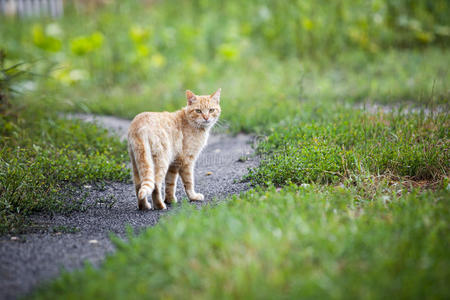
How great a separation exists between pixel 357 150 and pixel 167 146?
2.09m

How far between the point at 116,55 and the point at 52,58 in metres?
1.57

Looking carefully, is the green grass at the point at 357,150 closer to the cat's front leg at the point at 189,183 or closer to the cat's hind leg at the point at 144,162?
the cat's front leg at the point at 189,183

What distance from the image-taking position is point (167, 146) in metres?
3.96

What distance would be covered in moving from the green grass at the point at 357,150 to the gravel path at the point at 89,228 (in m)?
0.41

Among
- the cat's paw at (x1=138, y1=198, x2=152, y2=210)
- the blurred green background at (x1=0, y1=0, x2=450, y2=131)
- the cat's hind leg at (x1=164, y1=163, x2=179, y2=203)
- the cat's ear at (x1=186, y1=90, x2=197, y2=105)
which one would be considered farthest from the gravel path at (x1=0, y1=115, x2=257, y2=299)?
the blurred green background at (x1=0, y1=0, x2=450, y2=131)

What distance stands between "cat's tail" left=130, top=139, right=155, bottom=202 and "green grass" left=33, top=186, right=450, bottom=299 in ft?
2.15

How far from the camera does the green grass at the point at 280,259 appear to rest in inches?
85.4

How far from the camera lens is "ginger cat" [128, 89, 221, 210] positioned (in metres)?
3.72

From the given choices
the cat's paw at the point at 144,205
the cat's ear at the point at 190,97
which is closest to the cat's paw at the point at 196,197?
the cat's paw at the point at 144,205

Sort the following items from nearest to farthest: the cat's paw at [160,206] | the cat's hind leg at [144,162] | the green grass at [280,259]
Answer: the green grass at [280,259] < the cat's hind leg at [144,162] < the cat's paw at [160,206]


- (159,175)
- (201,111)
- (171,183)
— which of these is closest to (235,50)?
(201,111)

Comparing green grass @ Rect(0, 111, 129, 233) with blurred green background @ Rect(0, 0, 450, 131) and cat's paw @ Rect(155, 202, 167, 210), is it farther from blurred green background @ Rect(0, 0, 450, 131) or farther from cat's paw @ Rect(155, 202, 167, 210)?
blurred green background @ Rect(0, 0, 450, 131)

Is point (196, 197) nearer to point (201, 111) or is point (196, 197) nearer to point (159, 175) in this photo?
point (159, 175)

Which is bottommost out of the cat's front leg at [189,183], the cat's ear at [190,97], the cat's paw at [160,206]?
the cat's paw at [160,206]
